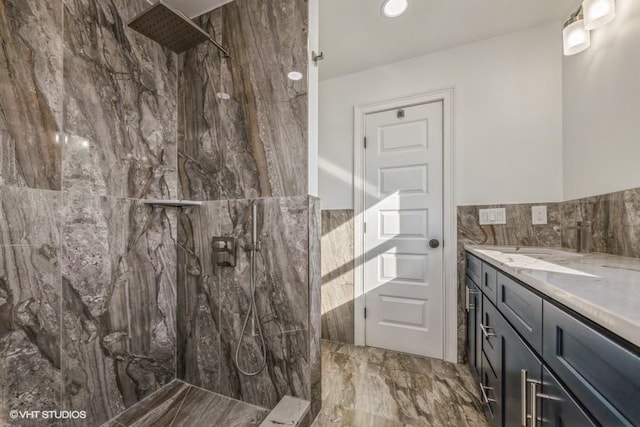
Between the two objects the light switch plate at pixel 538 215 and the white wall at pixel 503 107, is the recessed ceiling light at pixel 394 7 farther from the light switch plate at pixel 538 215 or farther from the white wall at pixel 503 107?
the light switch plate at pixel 538 215

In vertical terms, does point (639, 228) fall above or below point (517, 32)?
below

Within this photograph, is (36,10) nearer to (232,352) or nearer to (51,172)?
(51,172)

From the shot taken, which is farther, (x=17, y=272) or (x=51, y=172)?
(x=51, y=172)

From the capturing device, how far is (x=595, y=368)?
20.0 inches

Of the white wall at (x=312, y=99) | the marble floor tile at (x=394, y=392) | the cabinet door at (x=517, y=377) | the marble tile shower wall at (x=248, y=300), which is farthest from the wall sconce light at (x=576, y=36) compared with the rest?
the marble floor tile at (x=394, y=392)

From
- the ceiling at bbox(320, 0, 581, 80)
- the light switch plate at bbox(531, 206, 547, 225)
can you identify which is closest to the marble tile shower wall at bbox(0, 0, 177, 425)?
the ceiling at bbox(320, 0, 581, 80)

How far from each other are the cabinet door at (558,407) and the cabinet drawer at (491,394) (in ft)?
1.57

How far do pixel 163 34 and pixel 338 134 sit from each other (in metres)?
1.51

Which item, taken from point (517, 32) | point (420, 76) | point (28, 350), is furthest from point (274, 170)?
point (517, 32)

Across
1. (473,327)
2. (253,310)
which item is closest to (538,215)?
(473,327)

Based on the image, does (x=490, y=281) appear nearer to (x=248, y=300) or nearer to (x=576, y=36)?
(x=248, y=300)

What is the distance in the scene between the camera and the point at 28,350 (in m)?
1.12

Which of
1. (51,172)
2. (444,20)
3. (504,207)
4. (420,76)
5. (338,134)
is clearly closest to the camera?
(51,172)

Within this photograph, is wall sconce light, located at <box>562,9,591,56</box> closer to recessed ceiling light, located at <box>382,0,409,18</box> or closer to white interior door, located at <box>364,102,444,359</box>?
white interior door, located at <box>364,102,444,359</box>
